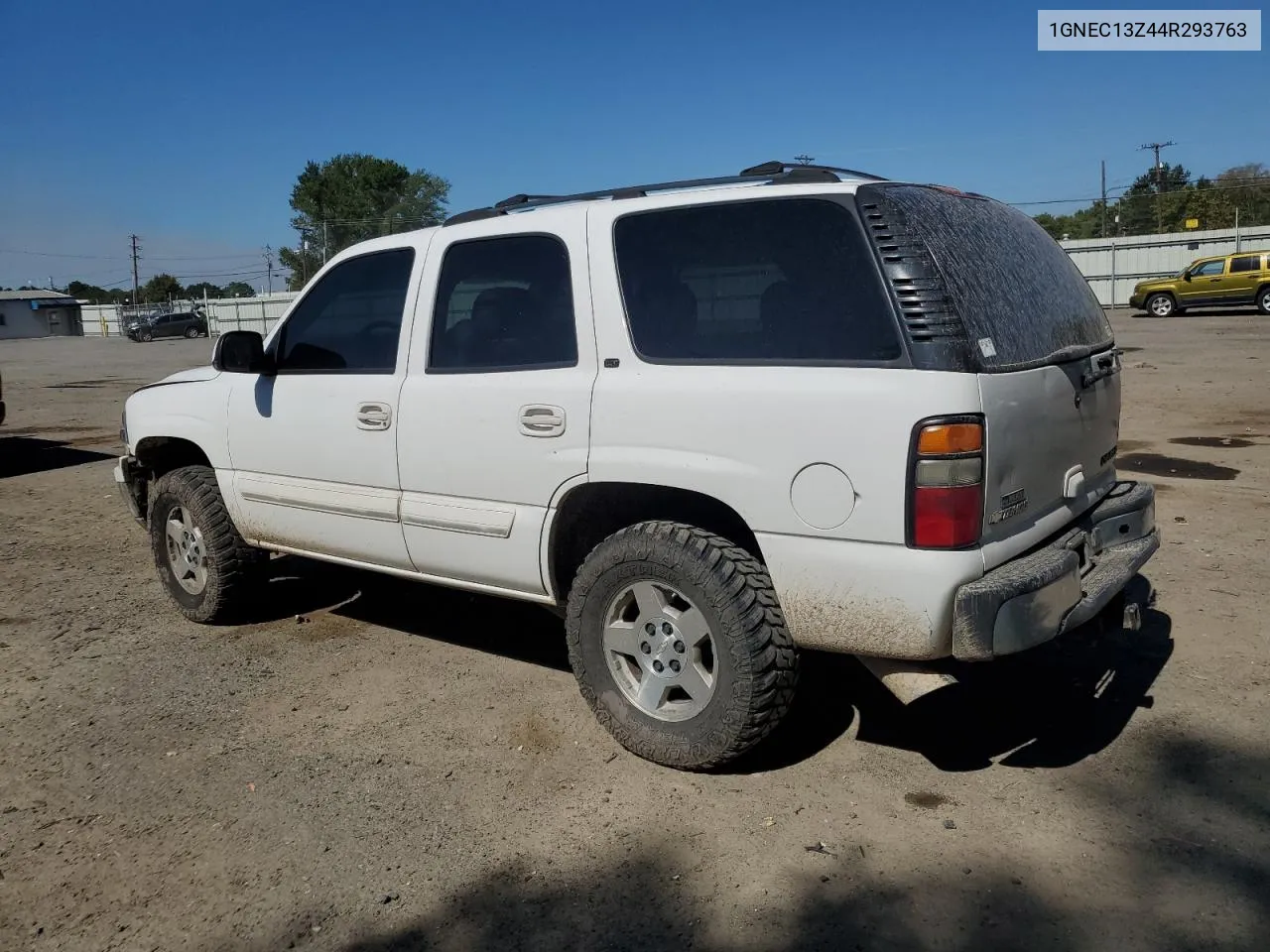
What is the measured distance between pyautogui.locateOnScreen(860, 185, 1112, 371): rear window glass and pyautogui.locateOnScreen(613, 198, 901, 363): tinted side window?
0.71 feet

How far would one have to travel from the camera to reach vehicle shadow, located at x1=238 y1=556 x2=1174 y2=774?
12.5 feet

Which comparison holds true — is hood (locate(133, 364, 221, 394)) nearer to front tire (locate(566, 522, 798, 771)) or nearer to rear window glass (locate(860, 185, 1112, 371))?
front tire (locate(566, 522, 798, 771))

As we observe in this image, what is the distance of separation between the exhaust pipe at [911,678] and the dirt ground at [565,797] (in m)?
0.43

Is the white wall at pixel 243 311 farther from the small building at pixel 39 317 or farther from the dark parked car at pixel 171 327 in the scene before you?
the small building at pixel 39 317

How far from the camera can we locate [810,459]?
3.21m

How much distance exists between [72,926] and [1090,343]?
3.87 metres

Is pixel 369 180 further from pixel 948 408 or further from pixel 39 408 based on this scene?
pixel 948 408

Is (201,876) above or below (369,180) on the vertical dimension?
below

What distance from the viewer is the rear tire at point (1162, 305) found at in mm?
29906

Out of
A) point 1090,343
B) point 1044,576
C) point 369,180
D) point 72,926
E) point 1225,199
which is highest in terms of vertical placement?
point 369,180

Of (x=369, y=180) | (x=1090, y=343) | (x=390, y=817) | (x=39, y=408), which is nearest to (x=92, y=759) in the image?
(x=390, y=817)

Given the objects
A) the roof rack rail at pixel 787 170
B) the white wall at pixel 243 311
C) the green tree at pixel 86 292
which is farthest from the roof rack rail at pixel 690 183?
the green tree at pixel 86 292

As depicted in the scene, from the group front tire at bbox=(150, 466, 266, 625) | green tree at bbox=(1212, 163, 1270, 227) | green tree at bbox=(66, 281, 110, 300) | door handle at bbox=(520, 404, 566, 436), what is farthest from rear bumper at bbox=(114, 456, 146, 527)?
green tree at bbox=(66, 281, 110, 300)

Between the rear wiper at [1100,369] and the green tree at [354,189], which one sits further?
the green tree at [354,189]
